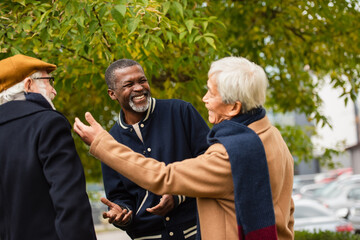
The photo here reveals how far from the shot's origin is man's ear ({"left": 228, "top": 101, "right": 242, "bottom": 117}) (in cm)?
241

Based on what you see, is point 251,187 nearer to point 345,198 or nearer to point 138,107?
point 138,107

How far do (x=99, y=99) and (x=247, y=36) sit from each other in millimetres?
2061

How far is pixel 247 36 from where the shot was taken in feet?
20.7

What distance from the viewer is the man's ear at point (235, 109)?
2414mm

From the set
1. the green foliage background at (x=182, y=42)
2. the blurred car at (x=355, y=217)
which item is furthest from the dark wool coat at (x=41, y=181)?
the blurred car at (x=355, y=217)

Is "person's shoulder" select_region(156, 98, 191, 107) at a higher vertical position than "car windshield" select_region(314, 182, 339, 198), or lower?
higher

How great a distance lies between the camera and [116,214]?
3045 millimetres

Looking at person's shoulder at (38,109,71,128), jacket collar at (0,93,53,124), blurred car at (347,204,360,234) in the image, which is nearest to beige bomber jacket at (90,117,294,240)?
person's shoulder at (38,109,71,128)

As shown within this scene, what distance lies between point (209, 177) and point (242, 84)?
475 mm

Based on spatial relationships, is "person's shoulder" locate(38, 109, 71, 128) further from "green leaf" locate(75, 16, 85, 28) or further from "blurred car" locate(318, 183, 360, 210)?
"blurred car" locate(318, 183, 360, 210)

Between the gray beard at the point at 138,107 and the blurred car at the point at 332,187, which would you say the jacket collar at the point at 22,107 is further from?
the blurred car at the point at 332,187

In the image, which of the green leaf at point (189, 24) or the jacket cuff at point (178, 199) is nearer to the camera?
the jacket cuff at point (178, 199)

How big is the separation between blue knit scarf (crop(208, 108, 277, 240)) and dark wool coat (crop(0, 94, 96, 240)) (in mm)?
778

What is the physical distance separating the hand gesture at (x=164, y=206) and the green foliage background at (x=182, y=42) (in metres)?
1.17
